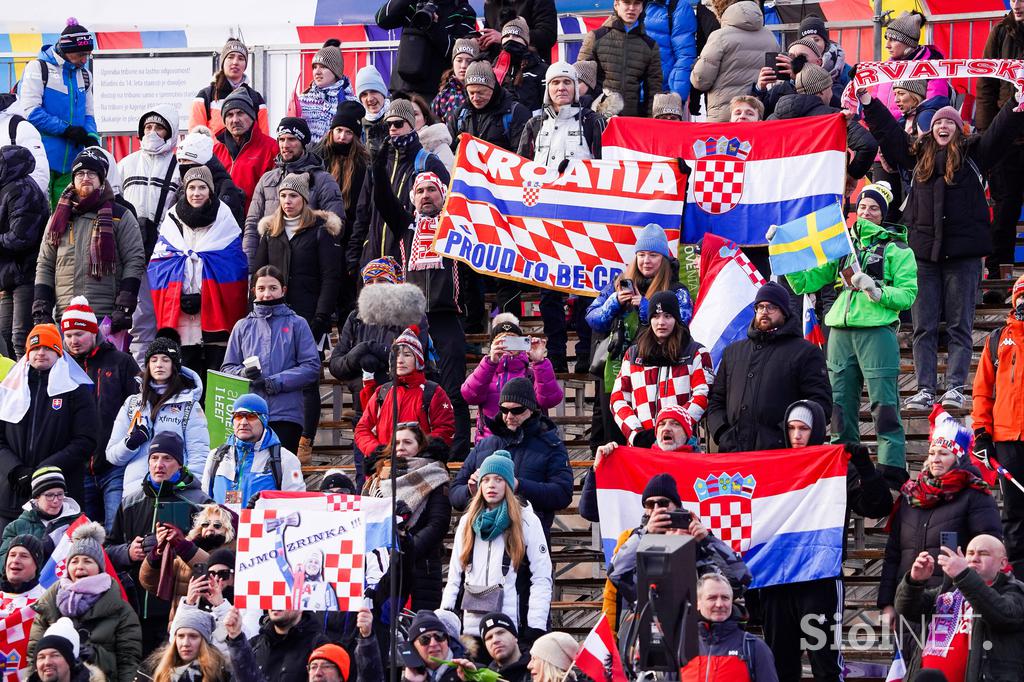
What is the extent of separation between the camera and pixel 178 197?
54.3 feet

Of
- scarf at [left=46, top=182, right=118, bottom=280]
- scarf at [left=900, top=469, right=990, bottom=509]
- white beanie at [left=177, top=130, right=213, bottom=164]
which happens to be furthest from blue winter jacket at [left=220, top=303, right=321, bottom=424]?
scarf at [left=900, top=469, right=990, bottom=509]

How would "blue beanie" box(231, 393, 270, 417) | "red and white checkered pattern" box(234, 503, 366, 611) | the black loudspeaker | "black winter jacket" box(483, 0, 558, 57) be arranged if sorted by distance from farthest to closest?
"black winter jacket" box(483, 0, 558, 57), "blue beanie" box(231, 393, 270, 417), "red and white checkered pattern" box(234, 503, 366, 611), the black loudspeaker

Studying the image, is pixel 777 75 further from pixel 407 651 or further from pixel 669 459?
pixel 407 651

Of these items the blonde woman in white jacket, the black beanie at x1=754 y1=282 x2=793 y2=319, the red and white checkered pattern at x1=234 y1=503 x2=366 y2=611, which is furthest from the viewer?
the black beanie at x1=754 y1=282 x2=793 y2=319

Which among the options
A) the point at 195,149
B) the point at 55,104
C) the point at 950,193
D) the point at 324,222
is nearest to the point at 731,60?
the point at 950,193

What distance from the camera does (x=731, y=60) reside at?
704 inches

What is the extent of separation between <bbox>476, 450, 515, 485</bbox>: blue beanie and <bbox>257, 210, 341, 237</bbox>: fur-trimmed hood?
3.91m

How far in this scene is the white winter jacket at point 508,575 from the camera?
12.2 meters

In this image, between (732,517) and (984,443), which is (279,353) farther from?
(984,443)

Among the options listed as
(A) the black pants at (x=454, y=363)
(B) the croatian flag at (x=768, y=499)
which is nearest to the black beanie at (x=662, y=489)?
(B) the croatian flag at (x=768, y=499)

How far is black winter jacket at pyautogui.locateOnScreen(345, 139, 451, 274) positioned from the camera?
53.7ft

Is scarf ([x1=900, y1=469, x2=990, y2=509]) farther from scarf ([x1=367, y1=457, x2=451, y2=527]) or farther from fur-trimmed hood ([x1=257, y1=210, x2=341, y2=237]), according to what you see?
fur-trimmed hood ([x1=257, y1=210, x2=341, y2=237])

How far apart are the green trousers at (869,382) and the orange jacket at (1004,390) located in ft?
1.78

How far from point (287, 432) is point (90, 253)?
2398 mm
